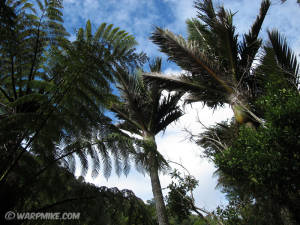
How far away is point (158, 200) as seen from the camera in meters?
4.88

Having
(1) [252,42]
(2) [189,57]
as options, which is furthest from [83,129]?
(1) [252,42]

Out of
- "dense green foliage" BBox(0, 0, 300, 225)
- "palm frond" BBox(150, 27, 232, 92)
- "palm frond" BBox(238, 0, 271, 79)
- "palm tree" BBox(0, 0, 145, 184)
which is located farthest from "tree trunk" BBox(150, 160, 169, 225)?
"palm frond" BBox(238, 0, 271, 79)

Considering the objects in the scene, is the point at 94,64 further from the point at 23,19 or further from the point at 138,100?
the point at 138,100

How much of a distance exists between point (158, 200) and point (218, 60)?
4.17 m

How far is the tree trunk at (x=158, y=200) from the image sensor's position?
464cm

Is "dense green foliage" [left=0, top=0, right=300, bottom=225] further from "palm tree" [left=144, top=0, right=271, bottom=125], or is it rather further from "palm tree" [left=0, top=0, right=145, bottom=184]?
"palm tree" [left=144, top=0, right=271, bottom=125]

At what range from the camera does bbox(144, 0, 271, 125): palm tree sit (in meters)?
4.95

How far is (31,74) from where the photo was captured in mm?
3256

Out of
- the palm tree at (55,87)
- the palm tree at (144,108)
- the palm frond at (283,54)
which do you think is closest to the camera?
the palm tree at (55,87)

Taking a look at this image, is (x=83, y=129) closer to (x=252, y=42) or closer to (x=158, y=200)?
(x=158, y=200)

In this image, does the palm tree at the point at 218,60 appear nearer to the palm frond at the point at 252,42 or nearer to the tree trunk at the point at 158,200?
the palm frond at the point at 252,42

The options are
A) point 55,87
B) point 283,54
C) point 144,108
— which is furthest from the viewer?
point 144,108

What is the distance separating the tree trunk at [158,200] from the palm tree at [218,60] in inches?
102

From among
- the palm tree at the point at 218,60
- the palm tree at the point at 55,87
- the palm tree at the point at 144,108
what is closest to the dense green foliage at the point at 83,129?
the palm tree at the point at 55,87
